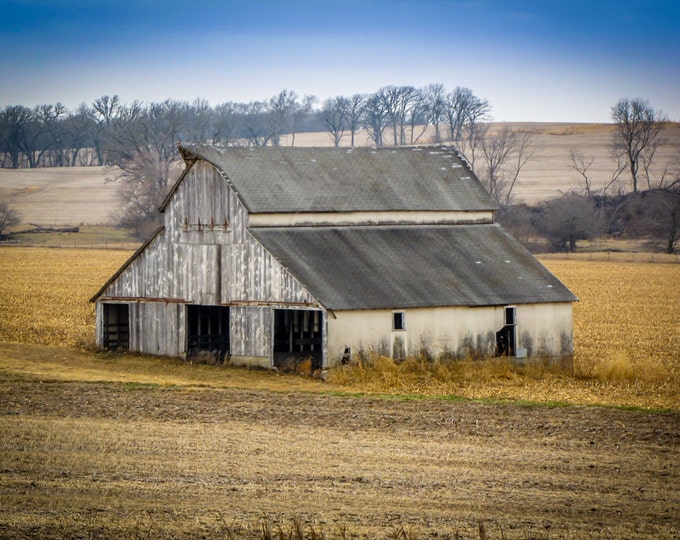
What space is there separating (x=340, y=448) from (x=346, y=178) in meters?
16.3

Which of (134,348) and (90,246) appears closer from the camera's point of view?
(134,348)

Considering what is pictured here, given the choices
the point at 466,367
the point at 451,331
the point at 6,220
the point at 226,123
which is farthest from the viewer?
the point at 226,123

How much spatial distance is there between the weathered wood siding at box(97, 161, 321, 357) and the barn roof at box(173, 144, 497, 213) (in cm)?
87

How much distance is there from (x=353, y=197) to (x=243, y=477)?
17741 millimetres

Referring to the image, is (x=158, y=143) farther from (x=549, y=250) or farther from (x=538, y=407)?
(x=538, y=407)

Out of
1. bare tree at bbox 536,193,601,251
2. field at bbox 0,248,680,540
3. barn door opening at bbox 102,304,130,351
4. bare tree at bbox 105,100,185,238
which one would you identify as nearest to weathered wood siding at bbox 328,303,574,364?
field at bbox 0,248,680,540

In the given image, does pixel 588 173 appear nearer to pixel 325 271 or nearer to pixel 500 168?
pixel 500 168

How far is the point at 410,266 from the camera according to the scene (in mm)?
32125

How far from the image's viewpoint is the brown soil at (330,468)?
569 inches

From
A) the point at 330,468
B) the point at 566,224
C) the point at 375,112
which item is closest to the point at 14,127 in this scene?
the point at 375,112

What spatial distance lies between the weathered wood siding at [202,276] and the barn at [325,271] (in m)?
0.04

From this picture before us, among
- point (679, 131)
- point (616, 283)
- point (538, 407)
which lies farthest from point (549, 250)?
point (679, 131)

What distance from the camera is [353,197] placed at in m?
33.9

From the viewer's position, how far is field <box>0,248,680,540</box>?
14.6m
